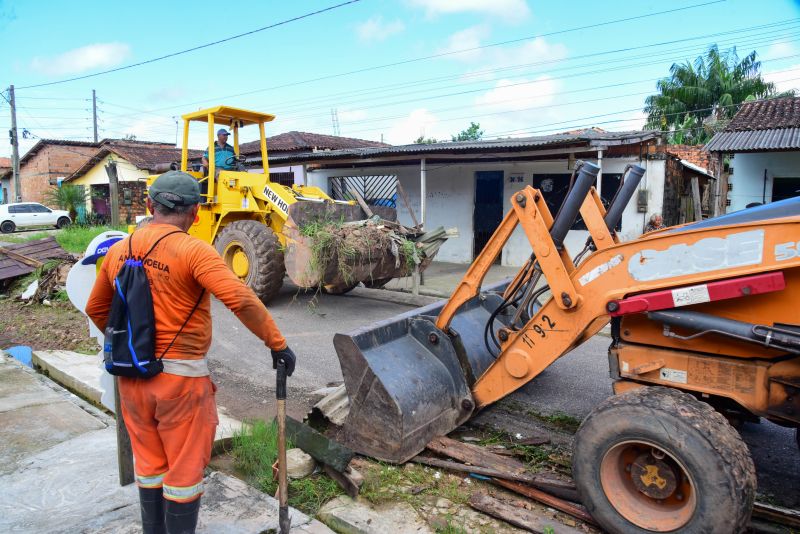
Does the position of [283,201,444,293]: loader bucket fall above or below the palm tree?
below

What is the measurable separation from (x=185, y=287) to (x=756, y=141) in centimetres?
1285

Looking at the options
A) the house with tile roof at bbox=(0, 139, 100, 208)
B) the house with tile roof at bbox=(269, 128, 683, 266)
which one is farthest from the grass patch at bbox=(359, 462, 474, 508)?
the house with tile roof at bbox=(0, 139, 100, 208)

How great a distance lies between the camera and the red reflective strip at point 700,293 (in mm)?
2746

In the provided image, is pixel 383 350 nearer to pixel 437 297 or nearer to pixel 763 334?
pixel 763 334

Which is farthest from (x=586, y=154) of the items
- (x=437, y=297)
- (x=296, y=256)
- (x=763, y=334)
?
(x=763, y=334)

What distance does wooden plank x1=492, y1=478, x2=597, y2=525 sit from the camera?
312 centimetres

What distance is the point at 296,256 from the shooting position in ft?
25.0

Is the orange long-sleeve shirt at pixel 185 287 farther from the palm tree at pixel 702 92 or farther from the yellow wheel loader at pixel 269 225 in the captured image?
the palm tree at pixel 702 92

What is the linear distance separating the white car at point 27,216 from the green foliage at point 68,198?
634 millimetres

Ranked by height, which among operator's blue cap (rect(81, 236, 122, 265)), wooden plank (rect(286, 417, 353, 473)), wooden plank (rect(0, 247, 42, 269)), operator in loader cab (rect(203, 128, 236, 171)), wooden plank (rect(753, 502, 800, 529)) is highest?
operator in loader cab (rect(203, 128, 236, 171))

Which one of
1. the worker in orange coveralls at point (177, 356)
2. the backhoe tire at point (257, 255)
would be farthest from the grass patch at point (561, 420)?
the backhoe tire at point (257, 255)

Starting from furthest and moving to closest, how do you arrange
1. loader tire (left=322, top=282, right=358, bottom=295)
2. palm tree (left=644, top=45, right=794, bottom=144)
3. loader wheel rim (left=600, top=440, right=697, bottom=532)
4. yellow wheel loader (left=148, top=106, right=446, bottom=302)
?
palm tree (left=644, top=45, right=794, bottom=144) → loader tire (left=322, top=282, right=358, bottom=295) → yellow wheel loader (left=148, top=106, right=446, bottom=302) → loader wheel rim (left=600, top=440, right=697, bottom=532)

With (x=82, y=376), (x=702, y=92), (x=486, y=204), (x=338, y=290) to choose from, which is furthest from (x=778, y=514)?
(x=702, y=92)

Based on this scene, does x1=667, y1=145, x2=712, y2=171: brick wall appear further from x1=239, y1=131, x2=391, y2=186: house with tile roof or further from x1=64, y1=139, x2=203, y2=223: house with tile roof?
x1=64, y1=139, x2=203, y2=223: house with tile roof
